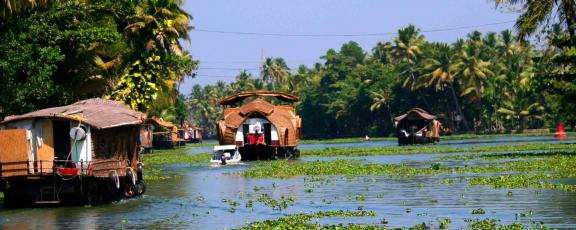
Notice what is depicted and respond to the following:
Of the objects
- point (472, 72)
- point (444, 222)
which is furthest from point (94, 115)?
point (472, 72)

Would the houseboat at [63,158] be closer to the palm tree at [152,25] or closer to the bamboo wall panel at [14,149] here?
the bamboo wall panel at [14,149]

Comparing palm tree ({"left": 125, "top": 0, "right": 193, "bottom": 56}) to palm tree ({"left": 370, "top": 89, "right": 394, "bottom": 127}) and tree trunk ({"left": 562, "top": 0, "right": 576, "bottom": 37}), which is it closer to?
tree trunk ({"left": 562, "top": 0, "right": 576, "bottom": 37})

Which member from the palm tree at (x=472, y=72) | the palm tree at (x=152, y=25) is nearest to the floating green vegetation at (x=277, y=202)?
the palm tree at (x=152, y=25)

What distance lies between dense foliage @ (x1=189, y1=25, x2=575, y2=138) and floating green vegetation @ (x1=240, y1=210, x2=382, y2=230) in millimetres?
77240

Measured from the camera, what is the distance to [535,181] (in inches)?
1359

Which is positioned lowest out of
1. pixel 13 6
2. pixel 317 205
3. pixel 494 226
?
pixel 494 226

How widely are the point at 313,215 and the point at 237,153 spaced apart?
119 ft

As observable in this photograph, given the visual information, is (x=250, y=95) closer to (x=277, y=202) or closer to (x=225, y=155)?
(x=225, y=155)

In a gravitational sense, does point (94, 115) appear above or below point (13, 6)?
below

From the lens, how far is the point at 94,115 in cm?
3206

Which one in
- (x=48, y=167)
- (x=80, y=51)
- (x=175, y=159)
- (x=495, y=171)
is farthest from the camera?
(x=175, y=159)

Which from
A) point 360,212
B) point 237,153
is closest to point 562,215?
point 360,212

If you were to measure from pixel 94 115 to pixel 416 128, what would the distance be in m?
66.2

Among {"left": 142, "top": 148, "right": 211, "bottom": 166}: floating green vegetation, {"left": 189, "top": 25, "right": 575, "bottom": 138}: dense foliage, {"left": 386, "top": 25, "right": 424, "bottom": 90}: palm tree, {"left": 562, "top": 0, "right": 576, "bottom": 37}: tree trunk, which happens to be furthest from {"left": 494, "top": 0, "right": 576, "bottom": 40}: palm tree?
{"left": 386, "top": 25, "right": 424, "bottom": 90}: palm tree
